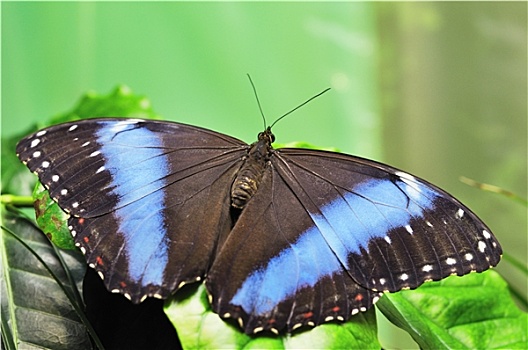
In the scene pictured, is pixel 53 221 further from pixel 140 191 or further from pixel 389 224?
pixel 389 224

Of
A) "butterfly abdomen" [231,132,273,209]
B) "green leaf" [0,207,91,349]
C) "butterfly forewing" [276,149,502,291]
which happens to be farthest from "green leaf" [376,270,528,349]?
"green leaf" [0,207,91,349]

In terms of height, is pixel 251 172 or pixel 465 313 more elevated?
pixel 251 172

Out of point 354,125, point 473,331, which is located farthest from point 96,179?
point 354,125

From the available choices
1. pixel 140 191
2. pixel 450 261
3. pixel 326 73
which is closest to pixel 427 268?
pixel 450 261

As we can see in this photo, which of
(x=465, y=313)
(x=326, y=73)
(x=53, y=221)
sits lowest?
(x=465, y=313)

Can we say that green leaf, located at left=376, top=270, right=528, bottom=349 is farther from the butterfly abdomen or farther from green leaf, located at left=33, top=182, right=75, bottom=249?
green leaf, located at left=33, top=182, right=75, bottom=249

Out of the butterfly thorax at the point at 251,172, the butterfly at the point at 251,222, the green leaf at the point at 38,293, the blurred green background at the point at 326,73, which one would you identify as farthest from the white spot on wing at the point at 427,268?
the blurred green background at the point at 326,73
